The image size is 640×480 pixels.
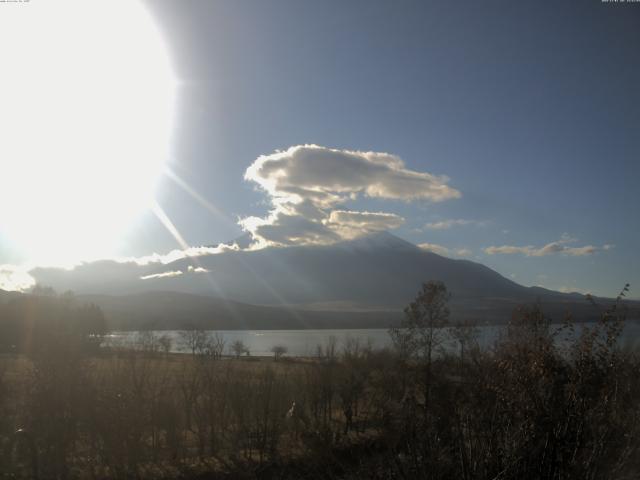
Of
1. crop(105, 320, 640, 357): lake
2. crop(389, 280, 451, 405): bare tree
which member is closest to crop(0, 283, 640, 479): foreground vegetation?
crop(389, 280, 451, 405): bare tree

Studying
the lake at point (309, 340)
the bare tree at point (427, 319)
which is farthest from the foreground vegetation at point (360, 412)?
the lake at point (309, 340)

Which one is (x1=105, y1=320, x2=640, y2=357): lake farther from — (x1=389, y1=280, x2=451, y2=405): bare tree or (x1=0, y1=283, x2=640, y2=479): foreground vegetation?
(x1=389, y1=280, x2=451, y2=405): bare tree

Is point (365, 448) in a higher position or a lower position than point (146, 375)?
lower

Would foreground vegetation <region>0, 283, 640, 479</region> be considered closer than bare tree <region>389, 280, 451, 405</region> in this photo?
Yes

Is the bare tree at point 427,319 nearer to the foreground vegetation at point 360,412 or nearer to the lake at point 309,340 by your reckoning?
the foreground vegetation at point 360,412

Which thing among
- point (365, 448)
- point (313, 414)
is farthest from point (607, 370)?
point (313, 414)

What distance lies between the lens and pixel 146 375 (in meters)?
21.2

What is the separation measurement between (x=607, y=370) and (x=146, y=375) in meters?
18.4

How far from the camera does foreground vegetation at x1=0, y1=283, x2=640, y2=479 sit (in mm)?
6145

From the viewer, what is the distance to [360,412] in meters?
30.9

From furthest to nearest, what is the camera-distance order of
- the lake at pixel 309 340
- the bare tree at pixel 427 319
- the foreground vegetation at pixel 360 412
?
the bare tree at pixel 427 319 < the lake at pixel 309 340 < the foreground vegetation at pixel 360 412

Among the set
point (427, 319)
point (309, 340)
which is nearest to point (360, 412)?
point (427, 319)

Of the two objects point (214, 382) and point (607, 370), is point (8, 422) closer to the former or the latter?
point (214, 382)

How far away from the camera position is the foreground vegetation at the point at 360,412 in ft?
20.2
